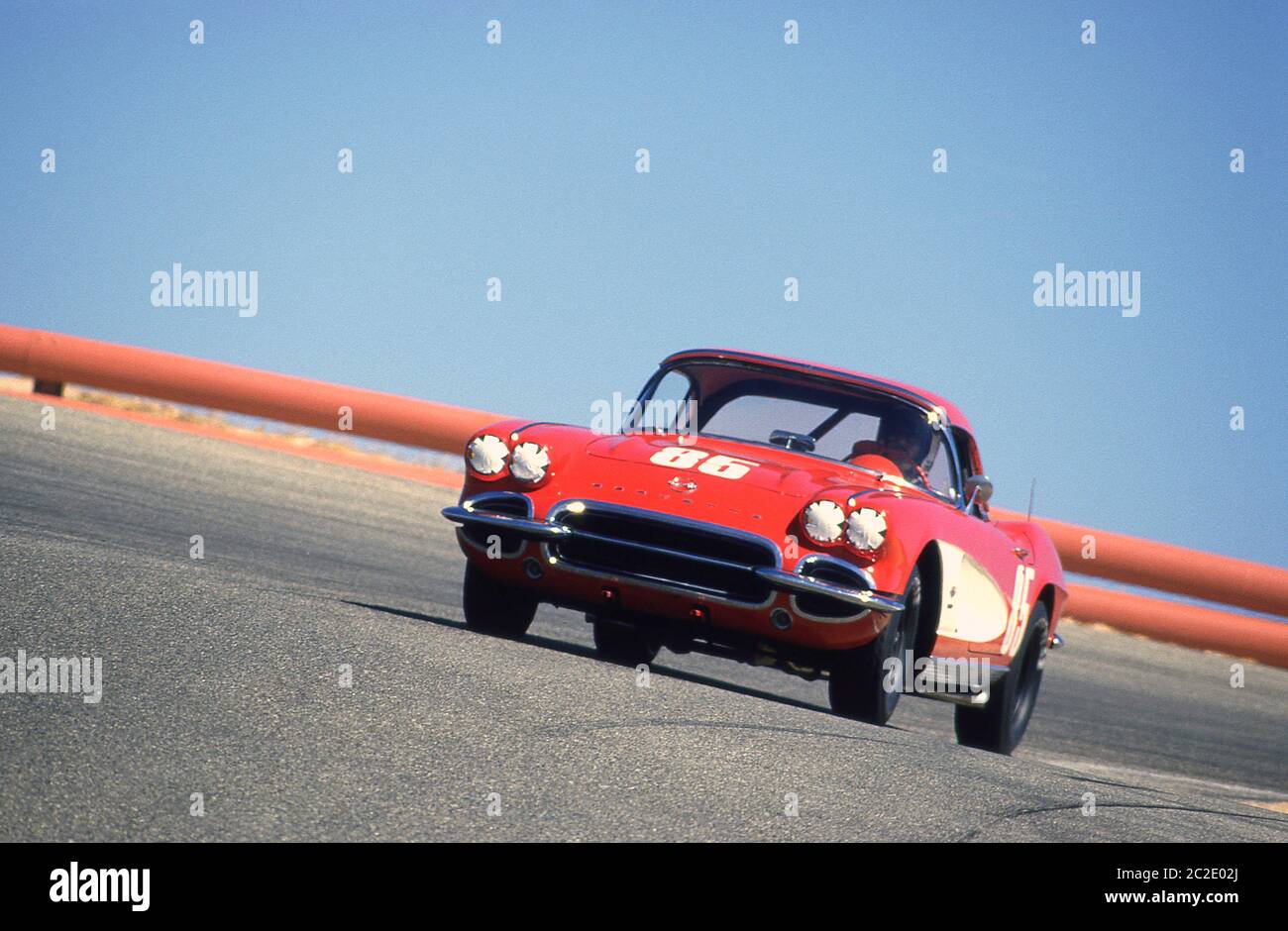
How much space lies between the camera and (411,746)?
4039 millimetres

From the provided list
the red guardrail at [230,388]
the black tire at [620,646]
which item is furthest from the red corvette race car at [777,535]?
the red guardrail at [230,388]

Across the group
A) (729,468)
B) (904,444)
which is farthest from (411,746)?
(904,444)

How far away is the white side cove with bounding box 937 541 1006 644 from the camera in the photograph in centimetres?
604

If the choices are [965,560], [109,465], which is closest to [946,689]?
[965,560]

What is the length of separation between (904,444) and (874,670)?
146 cm

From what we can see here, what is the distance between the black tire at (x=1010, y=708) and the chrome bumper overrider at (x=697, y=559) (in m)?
1.64

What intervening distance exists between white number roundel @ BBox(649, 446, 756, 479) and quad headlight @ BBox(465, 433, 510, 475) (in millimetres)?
597

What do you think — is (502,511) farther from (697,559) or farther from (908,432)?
(908,432)

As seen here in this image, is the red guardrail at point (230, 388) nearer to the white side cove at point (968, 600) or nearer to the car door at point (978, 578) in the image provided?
the car door at point (978, 578)

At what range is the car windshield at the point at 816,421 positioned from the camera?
6707 millimetres

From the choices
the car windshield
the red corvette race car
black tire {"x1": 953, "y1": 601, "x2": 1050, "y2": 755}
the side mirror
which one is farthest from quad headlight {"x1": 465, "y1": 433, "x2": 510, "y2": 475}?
black tire {"x1": 953, "y1": 601, "x2": 1050, "y2": 755}

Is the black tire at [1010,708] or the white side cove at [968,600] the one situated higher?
the white side cove at [968,600]

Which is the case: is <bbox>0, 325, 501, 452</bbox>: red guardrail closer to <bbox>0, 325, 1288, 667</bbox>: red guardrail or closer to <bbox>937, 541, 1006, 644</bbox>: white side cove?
<bbox>0, 325, 1288, 667</bbox>: red guardrail
